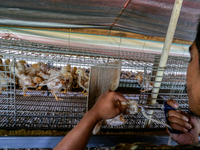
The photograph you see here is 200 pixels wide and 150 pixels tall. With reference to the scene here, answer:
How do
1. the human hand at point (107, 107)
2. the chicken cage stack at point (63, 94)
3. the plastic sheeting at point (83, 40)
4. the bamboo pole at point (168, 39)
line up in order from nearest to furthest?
1. the human hand at point (107, 107)
2. the bamboo pole at point (168, 39)
3. the chicken cage stack at point (63, 94)
4. the plastic sheeting at point (83, 40)

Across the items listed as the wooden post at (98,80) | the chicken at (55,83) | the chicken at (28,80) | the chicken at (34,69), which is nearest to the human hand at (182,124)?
the wooden post at (98,80)

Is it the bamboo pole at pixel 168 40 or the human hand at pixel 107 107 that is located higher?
the bamboo pole at pixel 168 40

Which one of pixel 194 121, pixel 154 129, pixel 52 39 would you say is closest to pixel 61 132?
pixel 154 129

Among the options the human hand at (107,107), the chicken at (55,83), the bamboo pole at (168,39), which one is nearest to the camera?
the human hand at (107,107)

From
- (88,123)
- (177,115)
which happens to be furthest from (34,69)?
(177,115)

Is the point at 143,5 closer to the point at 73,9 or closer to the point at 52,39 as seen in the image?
the point at 73,9

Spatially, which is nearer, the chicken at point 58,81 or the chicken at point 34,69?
the chicken at point 58,81

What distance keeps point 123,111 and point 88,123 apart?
0.21 m

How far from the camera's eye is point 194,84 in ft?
1.27

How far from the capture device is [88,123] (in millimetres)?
502

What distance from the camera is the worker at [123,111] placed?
15.0 inches

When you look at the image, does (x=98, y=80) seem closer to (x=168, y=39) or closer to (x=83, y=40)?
(x=168, y=39)

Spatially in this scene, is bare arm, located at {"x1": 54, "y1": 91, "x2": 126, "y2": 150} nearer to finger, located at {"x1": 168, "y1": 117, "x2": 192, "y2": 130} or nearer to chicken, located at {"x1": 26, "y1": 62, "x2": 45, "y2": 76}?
finger, located at {"x1": 168, "y1": 117, "x2": 192, "y2": 130}

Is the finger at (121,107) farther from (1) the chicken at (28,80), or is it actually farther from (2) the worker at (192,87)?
(1) the chicken at (28,80)
